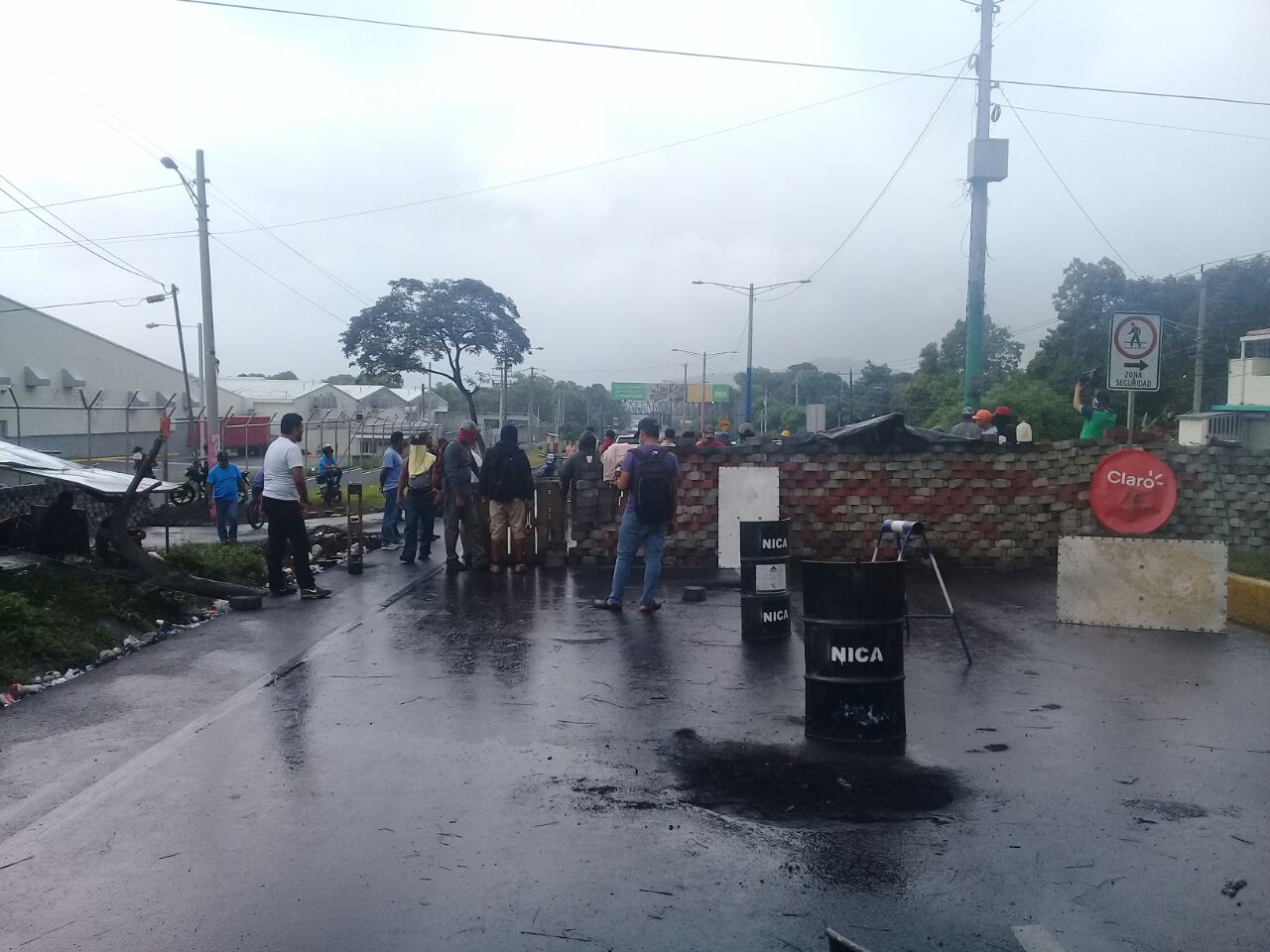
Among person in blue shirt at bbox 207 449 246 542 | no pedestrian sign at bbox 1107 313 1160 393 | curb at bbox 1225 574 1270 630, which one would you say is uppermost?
no pedestrian sign at bbox 1107 313 1160 393

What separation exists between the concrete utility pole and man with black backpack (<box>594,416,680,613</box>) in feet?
41.9

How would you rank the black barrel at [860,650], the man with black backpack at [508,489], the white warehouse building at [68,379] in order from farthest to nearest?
the white warehouse building at [68,379]
the man with black backpack at [508,489]
the black barrel at [860,650]

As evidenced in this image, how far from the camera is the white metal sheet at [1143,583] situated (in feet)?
30.0

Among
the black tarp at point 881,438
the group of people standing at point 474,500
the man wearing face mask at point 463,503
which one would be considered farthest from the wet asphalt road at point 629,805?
the black tarp at point 881,438

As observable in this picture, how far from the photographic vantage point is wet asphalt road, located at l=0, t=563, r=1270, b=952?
12.9 ft

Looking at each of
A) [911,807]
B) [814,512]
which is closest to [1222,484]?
[814,512]

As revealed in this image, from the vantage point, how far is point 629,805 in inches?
200

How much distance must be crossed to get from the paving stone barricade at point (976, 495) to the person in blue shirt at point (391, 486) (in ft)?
16.2

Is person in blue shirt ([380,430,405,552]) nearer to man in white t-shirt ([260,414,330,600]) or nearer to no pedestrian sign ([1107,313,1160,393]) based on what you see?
man in white t-shirt ([260,414,330,600])

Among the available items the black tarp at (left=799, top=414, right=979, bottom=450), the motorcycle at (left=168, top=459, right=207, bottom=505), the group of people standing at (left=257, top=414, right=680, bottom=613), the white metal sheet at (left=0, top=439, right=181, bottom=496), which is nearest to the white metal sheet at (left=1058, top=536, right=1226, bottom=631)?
the group of people standing at (left=257, top=414, right=680, bottom=613)

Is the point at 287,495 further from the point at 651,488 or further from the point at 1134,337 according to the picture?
the point at 1134,337

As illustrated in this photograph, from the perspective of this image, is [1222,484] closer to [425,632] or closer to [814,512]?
[814,512]

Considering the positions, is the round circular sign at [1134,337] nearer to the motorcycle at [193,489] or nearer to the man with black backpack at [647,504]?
the man with black backpack at [647,504]

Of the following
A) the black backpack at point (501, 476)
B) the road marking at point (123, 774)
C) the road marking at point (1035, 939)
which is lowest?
the road marking at point (123, 774)
